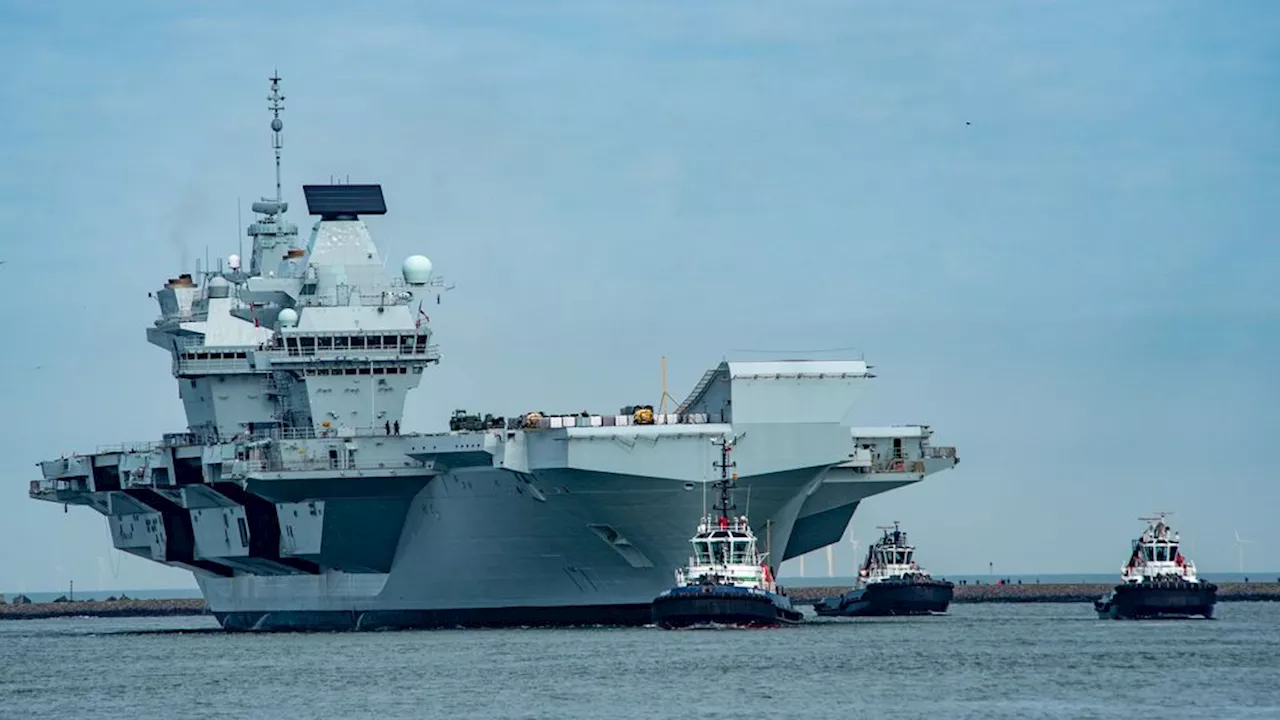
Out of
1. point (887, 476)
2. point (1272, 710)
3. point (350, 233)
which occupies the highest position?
point (350, 233)

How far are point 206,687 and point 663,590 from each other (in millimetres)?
12703

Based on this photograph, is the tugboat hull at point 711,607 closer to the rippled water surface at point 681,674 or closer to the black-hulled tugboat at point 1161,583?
the rippled water surface at point 681,674

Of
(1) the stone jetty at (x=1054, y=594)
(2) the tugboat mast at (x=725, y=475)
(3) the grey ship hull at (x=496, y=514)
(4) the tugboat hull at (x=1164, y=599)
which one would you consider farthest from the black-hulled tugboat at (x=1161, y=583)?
(1) the stone jetty at (x=1054, y=594)

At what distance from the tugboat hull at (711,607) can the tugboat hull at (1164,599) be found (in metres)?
12.3

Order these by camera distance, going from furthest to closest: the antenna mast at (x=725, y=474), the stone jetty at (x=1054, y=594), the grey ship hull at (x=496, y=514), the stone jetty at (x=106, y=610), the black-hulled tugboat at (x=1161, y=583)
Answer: the stone jetty at (x=106, y=610) < the stone jetty at (x=1054, y=594) < the black-hulled tugboat at (x=1161, y=583) < the grey ship hull at (x=496, y=514) < the antenna mast at (x=725, y=474)

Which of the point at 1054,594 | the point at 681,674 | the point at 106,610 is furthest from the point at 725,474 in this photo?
the point at 106,610

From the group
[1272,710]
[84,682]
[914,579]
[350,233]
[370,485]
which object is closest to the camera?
[1272,710]

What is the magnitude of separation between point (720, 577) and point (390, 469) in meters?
9.04

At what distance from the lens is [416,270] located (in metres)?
64.1

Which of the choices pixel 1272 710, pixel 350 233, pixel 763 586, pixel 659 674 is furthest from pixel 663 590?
pixel 1272 710

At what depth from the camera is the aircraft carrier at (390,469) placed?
51719 millimetres

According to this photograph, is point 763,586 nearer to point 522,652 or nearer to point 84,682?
point 522,652

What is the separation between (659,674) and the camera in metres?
43.9

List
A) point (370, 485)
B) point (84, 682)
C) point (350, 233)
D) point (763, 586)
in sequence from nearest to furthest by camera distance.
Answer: point (84, 682) < point (763, 586) < point (370, 485) < point (350, 233)
